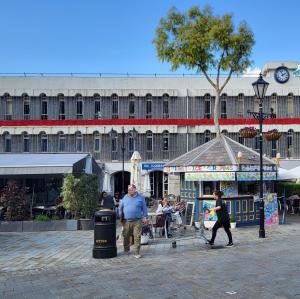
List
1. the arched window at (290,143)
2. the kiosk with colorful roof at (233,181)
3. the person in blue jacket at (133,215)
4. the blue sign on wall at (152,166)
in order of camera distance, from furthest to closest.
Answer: the arched window at (290,143) < the blue sign on wall at (152,166) < the kiosk with colorful roof at (233,181) < the person in blue jacket at (133,215)

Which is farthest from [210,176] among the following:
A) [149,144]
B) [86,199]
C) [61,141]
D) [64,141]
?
[61,141]

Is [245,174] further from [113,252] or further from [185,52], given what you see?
[185,52]

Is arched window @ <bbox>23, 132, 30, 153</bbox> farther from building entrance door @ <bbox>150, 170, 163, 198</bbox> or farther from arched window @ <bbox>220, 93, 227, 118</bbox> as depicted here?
arched window @ <bbox>220, 93, 227, 118</bbox>

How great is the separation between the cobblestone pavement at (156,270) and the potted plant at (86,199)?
2404 millimetres

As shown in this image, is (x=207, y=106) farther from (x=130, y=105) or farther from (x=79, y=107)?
(x=79, y=107)

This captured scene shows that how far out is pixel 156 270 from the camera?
9391 mm

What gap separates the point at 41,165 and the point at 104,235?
7.79 meters

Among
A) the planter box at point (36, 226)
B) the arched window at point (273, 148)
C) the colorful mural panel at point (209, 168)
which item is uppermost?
the arched window at point (273, 148)

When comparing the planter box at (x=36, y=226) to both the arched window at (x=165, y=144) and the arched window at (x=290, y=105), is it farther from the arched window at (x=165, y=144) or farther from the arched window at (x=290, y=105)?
the arched window at (x=290, y=105)

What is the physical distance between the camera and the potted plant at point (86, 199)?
53.5 ft

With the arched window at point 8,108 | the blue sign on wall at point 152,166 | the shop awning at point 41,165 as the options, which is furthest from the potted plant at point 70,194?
the arched window at point 8,108

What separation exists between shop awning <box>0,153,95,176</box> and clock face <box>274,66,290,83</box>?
23844 millimetres

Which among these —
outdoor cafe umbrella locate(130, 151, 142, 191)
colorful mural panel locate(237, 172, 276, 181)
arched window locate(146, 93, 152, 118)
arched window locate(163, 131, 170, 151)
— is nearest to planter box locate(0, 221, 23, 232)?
outdoor cafe umbrella locate(130, 151, 142, 191)

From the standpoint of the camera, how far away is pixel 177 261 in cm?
1039
